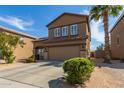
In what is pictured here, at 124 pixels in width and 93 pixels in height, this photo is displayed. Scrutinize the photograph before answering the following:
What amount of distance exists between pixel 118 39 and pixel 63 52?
29.7ft

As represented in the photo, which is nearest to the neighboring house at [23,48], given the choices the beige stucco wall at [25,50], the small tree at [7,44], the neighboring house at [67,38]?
the beige stucco wall at [25,50]

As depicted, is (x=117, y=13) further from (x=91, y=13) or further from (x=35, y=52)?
(x=35, y=52)

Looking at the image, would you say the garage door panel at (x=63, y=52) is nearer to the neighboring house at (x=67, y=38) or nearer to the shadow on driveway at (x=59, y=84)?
the neighboring house at (x=67, y=38)

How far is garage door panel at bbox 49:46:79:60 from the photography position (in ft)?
78.1

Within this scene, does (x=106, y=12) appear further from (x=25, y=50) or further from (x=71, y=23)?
(x=25, y=50)

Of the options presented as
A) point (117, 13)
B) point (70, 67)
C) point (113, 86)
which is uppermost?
point (117, 13)

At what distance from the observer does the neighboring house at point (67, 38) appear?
2344 cm

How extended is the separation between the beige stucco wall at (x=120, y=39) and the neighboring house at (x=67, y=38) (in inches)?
193

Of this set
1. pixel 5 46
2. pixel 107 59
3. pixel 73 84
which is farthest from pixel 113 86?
pixel 5 46

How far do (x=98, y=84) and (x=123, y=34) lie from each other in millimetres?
16936

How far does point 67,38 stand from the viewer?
25.7 metres

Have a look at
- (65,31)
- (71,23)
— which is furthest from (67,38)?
(71,23)

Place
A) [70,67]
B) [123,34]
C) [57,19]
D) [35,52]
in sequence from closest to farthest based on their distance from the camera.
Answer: [70,67]
[123,34]
[57,19]
[35,52]

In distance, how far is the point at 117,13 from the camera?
21828 mm
